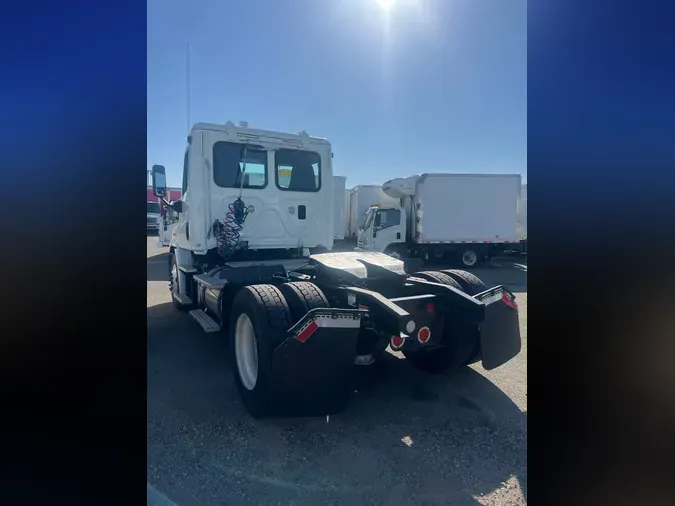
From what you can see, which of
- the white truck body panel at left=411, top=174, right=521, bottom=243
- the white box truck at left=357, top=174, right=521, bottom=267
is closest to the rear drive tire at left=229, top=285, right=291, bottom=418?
the white box truck at left=357, top=174, right=521, bottom=267

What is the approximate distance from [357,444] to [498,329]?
1531 mm

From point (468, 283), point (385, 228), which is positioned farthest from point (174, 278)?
point (385, 228)

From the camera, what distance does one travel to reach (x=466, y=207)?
47.2ft

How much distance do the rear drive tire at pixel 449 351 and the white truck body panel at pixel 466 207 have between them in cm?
1052

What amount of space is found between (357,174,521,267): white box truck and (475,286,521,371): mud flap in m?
10.8

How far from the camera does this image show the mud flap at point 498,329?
10.8 feet

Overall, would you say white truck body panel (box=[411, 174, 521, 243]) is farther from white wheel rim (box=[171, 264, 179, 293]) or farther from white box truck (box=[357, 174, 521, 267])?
white wheel rim (box=[171, 264, 179, 293])

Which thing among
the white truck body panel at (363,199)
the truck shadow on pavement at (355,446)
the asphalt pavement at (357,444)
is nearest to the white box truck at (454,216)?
the white truck body panel at (363,199)

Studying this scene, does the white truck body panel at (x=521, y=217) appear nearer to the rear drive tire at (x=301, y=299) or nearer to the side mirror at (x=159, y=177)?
the side mirror at (x=159, y=177)

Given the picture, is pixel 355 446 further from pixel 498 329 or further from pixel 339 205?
pixel 339 205

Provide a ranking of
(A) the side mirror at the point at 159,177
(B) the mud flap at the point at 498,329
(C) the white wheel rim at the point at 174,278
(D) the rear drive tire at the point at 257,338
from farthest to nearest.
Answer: (C) the white wheel rim at the point at 174,278 < (A) the side mirror at the point at 159,177 < (B) the mud flap at the point at 498,329 < (D) the rear drive tire at the point at 257,338
